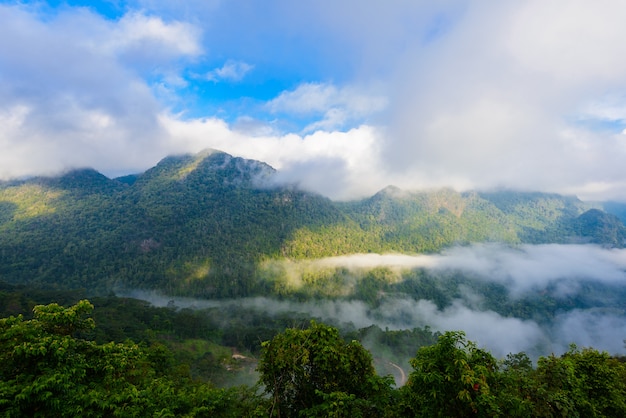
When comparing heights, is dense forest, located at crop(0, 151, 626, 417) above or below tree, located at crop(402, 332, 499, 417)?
below

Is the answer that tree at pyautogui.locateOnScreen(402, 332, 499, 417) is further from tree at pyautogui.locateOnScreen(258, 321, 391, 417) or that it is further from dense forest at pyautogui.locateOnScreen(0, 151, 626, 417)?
tree at pyautogui.locateOnScreen(258, 321, 391, 417)

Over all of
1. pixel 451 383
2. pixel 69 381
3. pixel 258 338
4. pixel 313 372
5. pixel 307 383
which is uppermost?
pixel 451 383

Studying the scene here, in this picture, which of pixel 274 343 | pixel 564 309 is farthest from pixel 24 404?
pixel 564 309

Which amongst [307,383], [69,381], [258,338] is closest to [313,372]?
[307,383]

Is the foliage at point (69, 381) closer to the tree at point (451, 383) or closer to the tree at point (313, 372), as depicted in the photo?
the tree at point (313, 372)

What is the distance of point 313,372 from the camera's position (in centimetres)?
1352

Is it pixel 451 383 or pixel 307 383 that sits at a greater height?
pixel 451 383

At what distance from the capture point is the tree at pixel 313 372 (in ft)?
42.5

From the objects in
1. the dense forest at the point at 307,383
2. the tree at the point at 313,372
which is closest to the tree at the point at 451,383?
the dense forest at the point at 307,383

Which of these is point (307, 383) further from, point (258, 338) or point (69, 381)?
point (69, 381)

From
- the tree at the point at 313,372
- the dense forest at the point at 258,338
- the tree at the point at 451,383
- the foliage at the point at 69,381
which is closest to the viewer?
the foliage at the point at 69,381

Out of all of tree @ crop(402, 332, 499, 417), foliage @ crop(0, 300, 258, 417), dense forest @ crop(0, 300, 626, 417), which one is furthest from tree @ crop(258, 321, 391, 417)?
tree @ crop(402, 332, 499, 417)

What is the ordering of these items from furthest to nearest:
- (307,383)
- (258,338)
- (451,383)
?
(258,338) → (307,383) → (451,383)

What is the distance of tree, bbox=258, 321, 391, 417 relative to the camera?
42.5ft
